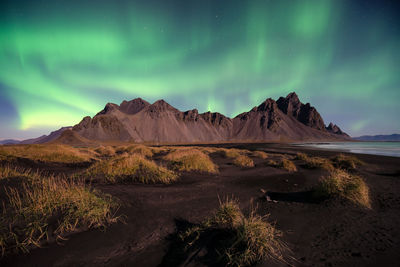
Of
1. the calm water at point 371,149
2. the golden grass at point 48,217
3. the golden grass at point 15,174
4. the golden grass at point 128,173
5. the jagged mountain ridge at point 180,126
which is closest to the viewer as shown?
the golden grass at point 48,217

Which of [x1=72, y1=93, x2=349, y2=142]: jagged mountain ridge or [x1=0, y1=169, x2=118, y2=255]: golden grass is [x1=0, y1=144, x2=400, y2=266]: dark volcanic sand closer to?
[x1=0, y1=169, x2=118, y2=255]: golden grass

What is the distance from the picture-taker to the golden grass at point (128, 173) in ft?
22.8

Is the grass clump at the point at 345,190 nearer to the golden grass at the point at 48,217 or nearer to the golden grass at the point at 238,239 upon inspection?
the golden grass at the point at 238,239

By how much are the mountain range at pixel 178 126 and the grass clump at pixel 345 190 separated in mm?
83580

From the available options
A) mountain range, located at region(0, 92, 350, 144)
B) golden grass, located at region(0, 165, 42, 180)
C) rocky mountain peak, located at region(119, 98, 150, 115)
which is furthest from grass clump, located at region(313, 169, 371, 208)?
rocky mountain peak, located at region(119, 98, 150, 115)

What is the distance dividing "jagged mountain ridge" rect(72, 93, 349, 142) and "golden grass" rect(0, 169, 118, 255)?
345 feet

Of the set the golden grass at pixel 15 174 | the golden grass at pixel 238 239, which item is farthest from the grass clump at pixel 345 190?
the golden grass at pixel 15 174

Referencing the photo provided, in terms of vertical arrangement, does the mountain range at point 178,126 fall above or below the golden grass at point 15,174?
above

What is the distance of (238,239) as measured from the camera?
2.48 meters

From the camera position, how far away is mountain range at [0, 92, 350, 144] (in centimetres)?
10206

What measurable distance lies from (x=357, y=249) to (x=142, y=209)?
14.7 feet

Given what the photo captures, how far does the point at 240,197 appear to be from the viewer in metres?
5.43

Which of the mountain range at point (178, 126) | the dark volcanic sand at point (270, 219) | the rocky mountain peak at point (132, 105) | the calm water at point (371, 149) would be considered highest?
the rocky mountain peak at point (132, 105)

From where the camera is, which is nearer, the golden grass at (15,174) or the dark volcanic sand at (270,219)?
the dark volcanic sand at (270,219)
